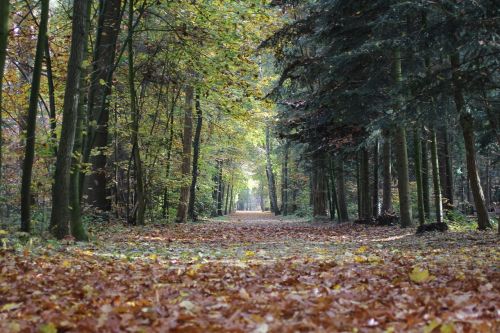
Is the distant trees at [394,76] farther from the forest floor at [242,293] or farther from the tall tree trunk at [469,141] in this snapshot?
the forest floor at [242,293]

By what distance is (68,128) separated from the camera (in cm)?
883

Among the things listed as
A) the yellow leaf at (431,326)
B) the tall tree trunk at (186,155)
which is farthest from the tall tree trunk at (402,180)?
the yellow leaf at (431,326)

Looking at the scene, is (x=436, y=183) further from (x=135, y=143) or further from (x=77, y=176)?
(x=77, y=176)

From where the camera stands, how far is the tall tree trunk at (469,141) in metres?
9.14

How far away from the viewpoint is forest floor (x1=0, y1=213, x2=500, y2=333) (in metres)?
3.22

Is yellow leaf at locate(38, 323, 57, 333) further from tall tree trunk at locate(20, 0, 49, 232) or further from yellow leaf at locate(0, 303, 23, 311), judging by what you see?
tall tree trunk at locate(20, 0, 49, 232)

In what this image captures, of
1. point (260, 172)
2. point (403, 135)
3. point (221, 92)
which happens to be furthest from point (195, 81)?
point (260, 172)

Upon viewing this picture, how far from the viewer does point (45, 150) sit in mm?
9250

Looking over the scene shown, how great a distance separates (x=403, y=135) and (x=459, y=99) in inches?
210

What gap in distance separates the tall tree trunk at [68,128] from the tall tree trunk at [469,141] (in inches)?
285

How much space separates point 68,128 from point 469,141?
28.7ft

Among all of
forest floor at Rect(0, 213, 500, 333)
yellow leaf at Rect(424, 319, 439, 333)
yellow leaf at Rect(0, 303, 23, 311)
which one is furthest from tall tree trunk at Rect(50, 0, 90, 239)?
yellow leaf at Rect(424, 319, 439, 333)

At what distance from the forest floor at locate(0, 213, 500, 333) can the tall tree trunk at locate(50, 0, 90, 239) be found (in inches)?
50.4

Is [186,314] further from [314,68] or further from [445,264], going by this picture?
[314,68]
